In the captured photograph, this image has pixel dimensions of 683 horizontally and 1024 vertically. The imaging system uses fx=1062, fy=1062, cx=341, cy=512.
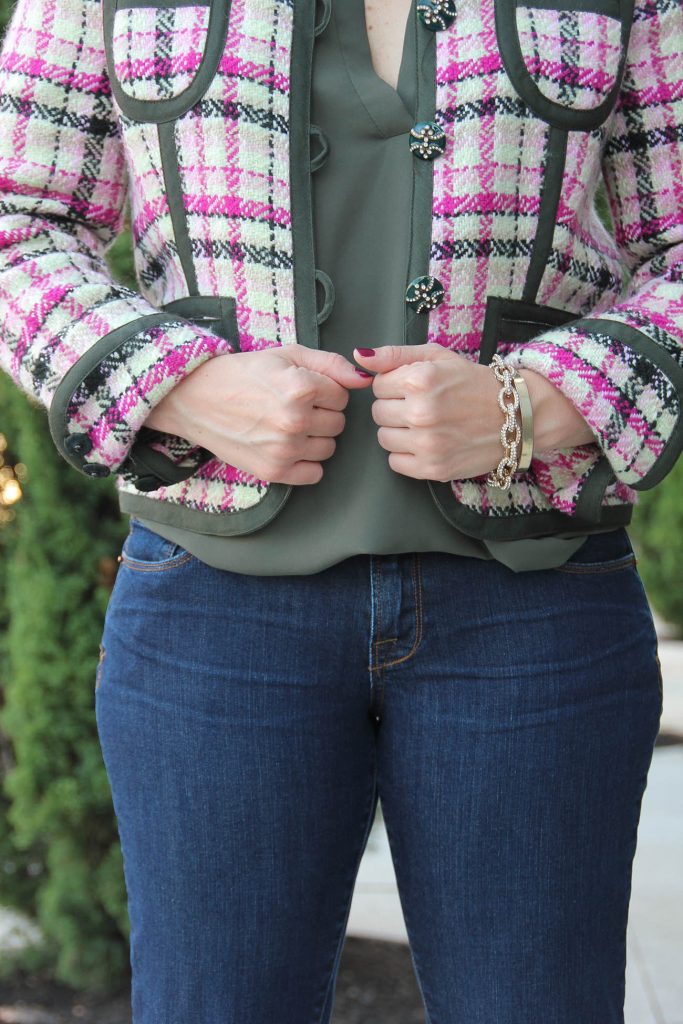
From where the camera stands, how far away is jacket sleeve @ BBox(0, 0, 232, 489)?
0.97 m

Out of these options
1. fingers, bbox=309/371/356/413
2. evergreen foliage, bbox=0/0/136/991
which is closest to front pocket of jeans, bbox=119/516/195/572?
fingers, bbox=309/371/356/413

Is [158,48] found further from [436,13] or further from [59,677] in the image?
[59,677]

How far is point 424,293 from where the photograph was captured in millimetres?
986

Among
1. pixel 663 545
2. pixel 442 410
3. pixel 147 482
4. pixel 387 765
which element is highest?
pixel 442 410

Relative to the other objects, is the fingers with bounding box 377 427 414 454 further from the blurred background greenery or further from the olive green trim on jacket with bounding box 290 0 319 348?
the blurred background greenery

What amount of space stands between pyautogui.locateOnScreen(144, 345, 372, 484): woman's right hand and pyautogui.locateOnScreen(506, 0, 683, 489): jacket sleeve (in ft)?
0.61

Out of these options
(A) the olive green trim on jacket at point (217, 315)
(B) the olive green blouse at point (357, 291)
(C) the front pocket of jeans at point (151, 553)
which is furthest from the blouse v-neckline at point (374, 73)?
(C) the front pocket of jeans at point (151, 553)

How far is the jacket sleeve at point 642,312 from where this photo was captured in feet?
3.21

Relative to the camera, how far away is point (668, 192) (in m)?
1.08

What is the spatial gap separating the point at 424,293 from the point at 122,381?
289mm

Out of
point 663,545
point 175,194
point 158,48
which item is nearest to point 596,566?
point 175,194

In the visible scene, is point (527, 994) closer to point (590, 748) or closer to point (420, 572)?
point (590, 748)

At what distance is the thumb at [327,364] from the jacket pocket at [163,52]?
26 cm

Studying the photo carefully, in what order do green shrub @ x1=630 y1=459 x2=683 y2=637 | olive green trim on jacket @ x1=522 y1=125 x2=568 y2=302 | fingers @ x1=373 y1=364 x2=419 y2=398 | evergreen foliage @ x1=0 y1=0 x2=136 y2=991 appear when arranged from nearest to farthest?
fingers @ x1=373 y1=364 x2=419 y2=398 → olive green trim on jacket @ x1=522 y1=125 x2=568 y2=302 → evergreen foliage @ x1=0 y1=0 x2=136 y2=991 → green shrub @ x1=630 y1=459 x2=683 y2=637
